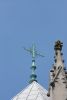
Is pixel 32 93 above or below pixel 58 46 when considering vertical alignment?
below

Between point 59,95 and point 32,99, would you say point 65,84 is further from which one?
point 32,99

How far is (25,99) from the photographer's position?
44.3 m

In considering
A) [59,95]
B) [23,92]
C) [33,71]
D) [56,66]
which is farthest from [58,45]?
[33,71]

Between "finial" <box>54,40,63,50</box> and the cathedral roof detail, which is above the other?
"finial" <box>54,40,63,50</box>

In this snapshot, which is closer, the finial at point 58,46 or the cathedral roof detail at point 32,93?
the finial at point 58,46

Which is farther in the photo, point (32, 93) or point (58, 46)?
point (32, 93)

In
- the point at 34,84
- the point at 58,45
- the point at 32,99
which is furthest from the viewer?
the point at 34,84

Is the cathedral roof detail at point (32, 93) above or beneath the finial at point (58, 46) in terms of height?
beneath

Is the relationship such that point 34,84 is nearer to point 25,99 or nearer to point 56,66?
point 25,99

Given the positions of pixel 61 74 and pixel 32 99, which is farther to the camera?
pixel 32 99

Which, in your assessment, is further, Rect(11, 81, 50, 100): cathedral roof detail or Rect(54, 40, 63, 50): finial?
Rect(11, 81, 50, 100): cathedral roof detail

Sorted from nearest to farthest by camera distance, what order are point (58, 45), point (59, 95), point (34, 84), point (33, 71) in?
point (59, 95) → point (58, 45) → point (34, 84) → point (33, 71)

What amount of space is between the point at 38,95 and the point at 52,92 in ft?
25.7

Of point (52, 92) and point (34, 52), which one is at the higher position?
point (34, 52)
